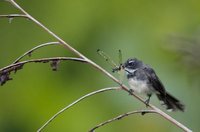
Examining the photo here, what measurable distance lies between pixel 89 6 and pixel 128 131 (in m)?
1.18

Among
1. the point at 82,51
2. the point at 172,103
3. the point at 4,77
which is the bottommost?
the point at 4,77

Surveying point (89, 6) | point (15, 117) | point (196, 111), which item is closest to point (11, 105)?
point (15, 117)

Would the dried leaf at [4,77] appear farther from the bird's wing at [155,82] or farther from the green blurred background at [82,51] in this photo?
the green blurred background at [82,51]

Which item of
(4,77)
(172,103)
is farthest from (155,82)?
(4,77)

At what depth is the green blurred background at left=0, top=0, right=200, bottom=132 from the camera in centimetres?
486

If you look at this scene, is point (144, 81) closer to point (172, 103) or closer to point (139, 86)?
point (139, 86)

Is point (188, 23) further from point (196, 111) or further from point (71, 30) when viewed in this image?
point (71, 30)

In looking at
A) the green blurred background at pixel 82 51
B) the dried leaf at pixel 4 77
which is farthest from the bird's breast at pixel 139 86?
the green blurred background at pixel 82 51

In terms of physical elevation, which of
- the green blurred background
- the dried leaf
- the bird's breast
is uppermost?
the green blurred background

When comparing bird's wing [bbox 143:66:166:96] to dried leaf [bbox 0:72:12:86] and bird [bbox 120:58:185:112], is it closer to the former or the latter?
bird [bbox 120:58:185:112]

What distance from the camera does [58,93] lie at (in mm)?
5477

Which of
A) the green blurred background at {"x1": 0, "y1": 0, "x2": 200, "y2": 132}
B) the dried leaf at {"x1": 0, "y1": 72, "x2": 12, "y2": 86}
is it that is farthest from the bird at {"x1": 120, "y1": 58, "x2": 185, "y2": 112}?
the green blurred background at {"x1": 0, "y1": 0, "x2": 200, "y2": 132}

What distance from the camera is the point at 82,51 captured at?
5289 millimetres

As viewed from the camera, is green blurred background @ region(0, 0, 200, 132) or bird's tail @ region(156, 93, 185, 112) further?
green blurred background @ region(0, 0, 200, 132)
